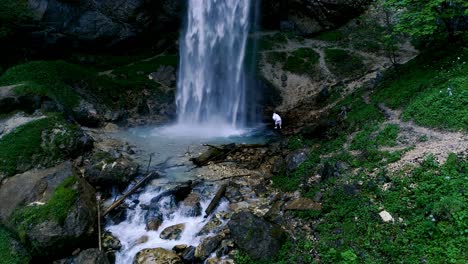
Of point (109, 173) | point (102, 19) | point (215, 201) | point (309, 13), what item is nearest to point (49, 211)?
point (109, 173)

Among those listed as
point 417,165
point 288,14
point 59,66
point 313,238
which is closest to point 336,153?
point 417,165

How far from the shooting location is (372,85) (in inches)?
918

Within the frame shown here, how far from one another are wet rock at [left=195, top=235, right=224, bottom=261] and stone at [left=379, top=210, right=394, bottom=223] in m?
5.36

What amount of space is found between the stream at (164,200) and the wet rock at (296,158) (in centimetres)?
381

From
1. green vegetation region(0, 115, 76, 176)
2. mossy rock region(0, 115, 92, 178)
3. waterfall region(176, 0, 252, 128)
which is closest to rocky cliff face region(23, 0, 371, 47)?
waterfall region(176, 0, 252, 128)

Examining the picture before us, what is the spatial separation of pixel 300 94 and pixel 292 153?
556 inches

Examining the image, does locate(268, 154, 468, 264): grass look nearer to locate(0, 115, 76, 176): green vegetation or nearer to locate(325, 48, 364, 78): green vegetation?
locate(0, 115, 76, 176): green vegetation

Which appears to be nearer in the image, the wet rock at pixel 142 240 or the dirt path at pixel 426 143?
the dirt path at pixel 426 143

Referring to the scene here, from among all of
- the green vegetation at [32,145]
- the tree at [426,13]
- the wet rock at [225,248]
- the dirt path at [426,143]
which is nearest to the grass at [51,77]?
the green vegetation at [32,145]

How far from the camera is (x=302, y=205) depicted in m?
12.1

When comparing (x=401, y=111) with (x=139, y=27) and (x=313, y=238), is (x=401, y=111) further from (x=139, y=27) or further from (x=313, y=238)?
(x=139, y=27)

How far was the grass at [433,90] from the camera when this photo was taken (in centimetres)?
1356

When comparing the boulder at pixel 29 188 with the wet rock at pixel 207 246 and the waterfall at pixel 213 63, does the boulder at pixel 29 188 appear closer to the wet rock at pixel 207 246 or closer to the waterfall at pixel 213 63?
the wet rock at pixel 207 246

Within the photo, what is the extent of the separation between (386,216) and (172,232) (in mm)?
7545
